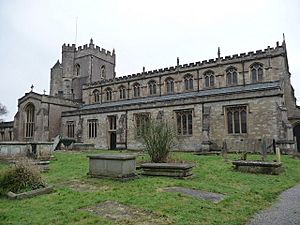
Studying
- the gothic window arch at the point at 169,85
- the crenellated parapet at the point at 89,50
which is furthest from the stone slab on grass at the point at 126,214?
the crenellated parapet at the point at 89,50

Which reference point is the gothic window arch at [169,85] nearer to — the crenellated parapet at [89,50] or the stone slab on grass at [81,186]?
the crenellated parapet at [89,50]

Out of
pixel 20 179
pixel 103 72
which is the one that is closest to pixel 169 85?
pixel 103 72

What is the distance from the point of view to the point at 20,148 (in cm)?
1520

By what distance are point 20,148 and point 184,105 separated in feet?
50.6

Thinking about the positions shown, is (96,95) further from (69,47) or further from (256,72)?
(256,72)

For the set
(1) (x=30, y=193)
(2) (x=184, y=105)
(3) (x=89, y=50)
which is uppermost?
(3) (x=89, y=50)

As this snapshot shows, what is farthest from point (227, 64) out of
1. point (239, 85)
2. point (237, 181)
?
point (237, 181)

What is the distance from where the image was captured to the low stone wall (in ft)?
49.1

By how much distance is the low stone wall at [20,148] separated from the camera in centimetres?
1496

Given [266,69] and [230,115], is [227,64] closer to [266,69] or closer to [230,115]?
[266,69]

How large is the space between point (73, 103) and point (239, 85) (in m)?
22.9

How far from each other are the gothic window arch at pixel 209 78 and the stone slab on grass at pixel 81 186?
23.4m

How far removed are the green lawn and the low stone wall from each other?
549cm

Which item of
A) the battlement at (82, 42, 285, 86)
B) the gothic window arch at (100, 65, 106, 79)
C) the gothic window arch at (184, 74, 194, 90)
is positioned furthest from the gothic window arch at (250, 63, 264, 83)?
the gothic window arch at (100, 65, 106, 79)
